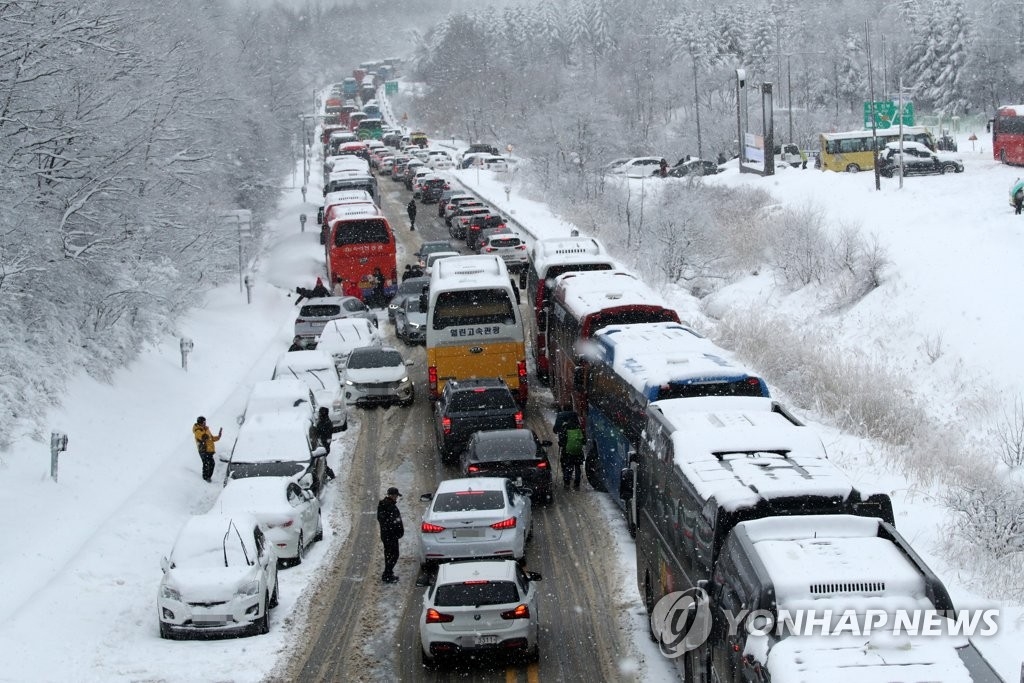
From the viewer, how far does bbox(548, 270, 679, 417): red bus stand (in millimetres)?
22500

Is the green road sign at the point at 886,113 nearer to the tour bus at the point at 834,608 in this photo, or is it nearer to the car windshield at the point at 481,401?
the car windshield at the point at 481,401

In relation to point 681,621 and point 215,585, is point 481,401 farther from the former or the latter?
point 681,621

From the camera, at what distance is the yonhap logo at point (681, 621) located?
10914mm

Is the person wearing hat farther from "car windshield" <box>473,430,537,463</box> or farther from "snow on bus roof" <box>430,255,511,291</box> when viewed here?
"snow on bus roof" <box>430,255,511,291</box>

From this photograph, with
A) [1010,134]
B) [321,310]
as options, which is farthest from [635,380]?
[1010,134]

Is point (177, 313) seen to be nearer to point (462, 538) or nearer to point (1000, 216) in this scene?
point (462, 538)

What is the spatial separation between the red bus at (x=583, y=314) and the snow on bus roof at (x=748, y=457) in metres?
8.44

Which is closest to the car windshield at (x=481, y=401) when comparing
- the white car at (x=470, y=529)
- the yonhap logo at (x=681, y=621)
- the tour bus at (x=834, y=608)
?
the white car at (x=470, y=529)

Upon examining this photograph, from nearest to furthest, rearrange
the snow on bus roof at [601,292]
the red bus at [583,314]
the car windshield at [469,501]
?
the car windshield at [469,501] < the red bus at [583,314] < the snow on bus roof at [601,292]

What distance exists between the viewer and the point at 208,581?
583 inches

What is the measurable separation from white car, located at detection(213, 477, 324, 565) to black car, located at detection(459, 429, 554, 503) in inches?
110

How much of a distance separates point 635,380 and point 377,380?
11918 millimetres

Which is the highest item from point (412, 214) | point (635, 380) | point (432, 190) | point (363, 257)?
point (635, 380)

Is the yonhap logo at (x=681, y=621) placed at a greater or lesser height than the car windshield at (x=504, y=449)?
greater
